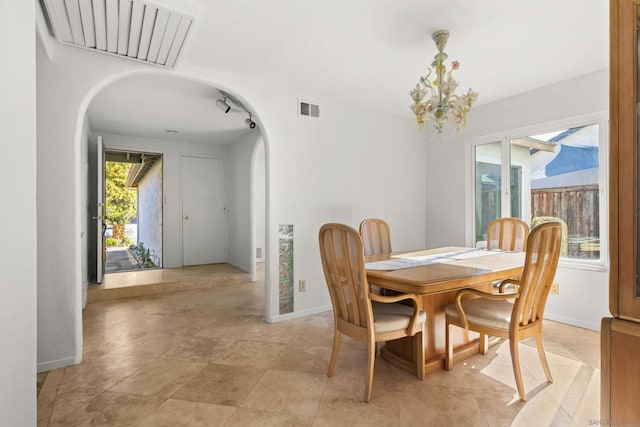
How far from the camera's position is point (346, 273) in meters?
2.00

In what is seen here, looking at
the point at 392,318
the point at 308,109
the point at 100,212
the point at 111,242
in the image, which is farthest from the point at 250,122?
the point at 111,242

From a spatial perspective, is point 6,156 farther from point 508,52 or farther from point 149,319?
point 508,52

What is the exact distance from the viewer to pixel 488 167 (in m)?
4.06

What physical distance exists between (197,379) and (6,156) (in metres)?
1.81

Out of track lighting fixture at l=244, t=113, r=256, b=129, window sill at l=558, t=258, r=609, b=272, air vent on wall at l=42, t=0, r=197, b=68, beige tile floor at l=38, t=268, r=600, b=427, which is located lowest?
beige tile floor at l=38, t=268, r=600, b=427

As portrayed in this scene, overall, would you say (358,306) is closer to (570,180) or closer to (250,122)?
(570,180)

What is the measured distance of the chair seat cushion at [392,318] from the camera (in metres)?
2.00

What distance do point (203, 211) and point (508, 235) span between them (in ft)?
16.7

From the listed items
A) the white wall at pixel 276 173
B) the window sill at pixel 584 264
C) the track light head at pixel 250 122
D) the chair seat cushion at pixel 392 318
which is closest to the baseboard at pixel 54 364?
the white wall at pixel 276 173

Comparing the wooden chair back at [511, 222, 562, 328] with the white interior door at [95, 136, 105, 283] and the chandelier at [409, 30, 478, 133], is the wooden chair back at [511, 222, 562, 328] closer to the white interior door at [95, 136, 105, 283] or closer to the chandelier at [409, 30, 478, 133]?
the chandelier at [409, 30, 478, 133]

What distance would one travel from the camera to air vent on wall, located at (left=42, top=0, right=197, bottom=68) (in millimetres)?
1980

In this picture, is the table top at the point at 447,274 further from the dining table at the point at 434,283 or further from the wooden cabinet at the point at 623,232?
the wooden cabinet at the point at 623,232

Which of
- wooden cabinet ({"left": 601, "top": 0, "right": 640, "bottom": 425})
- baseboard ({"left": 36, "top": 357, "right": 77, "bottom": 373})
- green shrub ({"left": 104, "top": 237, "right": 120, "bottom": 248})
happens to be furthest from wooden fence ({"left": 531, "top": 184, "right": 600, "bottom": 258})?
green shrub ({"left": 104, "top": 237, "right": 120, "bottom": 248})

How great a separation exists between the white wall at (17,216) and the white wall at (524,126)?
13.1ft
